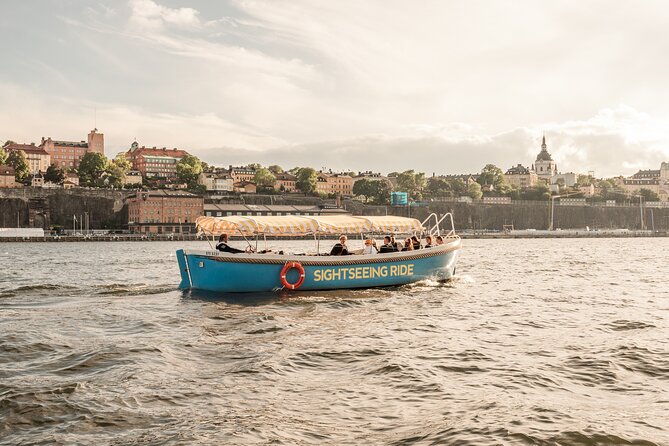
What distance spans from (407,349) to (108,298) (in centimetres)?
1111

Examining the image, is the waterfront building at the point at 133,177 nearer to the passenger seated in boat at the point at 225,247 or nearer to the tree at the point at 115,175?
the tree at the point at 115,175

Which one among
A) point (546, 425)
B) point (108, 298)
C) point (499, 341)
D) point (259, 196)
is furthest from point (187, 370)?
point (259, 196)

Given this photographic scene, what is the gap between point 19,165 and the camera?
133875 mm

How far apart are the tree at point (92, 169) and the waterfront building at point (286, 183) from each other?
4536cm

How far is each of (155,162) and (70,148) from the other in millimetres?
24511

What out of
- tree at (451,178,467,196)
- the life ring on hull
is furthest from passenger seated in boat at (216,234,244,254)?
tree at (451,178,467,196)

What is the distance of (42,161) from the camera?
528ft

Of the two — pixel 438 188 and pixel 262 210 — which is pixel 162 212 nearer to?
pixel 262 210

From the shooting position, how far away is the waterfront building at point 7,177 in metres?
122

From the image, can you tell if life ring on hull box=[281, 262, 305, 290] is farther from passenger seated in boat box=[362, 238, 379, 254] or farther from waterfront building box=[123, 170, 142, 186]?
waterfront building box=[123, 170, 142, 186]

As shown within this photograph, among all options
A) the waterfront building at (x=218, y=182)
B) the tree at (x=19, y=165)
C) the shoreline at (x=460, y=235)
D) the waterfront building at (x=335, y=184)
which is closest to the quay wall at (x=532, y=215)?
the shoreline at (x=460, y=235)

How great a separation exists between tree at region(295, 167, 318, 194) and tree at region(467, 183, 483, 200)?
146ft

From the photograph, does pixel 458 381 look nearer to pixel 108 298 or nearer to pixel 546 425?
pixel 546 425

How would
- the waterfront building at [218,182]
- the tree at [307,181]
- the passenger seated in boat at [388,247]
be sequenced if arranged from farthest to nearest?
the tree at [307,181] < the waterfront building at [218,182] < the passenger seated in boat at [388,247]
